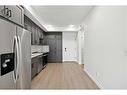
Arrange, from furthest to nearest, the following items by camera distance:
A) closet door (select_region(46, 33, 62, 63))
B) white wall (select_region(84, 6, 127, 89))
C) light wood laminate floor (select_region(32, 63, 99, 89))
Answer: closet door (select_region(46, 33, 62, 63)) < light wood laminate floor (select_region(32, 63, 99, 89)) < white wall (select_region(84, 6, 127, 89))

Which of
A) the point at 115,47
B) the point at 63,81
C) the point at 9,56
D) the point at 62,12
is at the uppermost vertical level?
the point at 62,12

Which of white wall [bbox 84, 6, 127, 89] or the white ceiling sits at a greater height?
the white ceiling

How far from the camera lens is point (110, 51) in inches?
127

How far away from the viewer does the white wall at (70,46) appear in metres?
11.3

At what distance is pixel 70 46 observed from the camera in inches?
450

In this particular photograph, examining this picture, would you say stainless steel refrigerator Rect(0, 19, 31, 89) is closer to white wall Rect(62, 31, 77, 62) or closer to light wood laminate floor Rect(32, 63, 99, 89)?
light wood laminate floor Rect(32, 63, 99, 89)

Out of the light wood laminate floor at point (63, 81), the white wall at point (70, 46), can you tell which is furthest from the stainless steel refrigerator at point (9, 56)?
the white wall at point (70, 46)

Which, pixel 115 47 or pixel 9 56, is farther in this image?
pixel 115 47

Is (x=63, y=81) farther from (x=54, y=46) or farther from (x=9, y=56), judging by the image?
(x=54, y=46)

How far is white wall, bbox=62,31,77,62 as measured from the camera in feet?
37.2

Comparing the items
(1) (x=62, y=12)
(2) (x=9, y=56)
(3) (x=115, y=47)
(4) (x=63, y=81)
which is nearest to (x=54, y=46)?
(1) (x=62, y=12)

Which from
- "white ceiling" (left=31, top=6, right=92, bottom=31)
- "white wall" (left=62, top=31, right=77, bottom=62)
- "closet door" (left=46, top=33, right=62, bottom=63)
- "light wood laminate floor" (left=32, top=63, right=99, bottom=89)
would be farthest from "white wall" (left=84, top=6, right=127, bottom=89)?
"white wall" (left=62, top=31, right=77, bottom=62)
